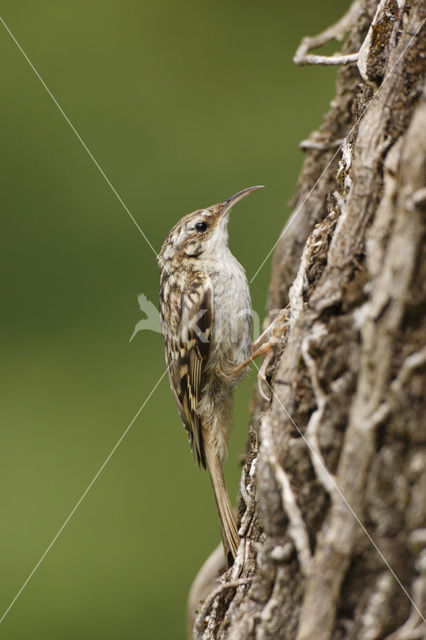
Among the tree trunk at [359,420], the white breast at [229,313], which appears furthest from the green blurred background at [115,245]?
the tree trunk at [359,420]

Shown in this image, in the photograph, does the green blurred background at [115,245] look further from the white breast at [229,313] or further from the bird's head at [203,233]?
the white breast at [229,313]

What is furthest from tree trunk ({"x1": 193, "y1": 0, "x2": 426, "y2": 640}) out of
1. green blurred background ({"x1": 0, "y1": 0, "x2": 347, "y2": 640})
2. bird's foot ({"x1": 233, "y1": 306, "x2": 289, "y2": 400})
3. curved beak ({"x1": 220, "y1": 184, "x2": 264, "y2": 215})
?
green blurred background ({"x1": 0, "y1": 0, "x2": 347, "y2": 640})

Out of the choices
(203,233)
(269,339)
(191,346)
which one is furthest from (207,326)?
(269,339)

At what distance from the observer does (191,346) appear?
8.30 feet

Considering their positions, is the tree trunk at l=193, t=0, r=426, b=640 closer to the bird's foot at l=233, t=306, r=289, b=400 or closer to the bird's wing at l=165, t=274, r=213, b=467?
the bird's foot at l=233, t=306, r=289, b=400

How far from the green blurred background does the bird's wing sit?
4.60 feet

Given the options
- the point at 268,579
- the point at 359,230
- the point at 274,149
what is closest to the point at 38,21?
the point at 274,149

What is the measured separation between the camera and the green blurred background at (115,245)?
4121mm

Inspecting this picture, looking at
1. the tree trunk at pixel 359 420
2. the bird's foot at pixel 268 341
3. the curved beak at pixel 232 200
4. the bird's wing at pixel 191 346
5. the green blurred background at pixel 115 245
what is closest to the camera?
the tree trunk at pixel 359 420

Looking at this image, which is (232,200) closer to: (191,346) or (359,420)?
(191,346)

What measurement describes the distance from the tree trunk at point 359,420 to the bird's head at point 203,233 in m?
1.00

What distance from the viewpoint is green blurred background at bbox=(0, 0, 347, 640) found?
412cm

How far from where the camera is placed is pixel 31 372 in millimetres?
4578

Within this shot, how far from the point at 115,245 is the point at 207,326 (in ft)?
6.51
